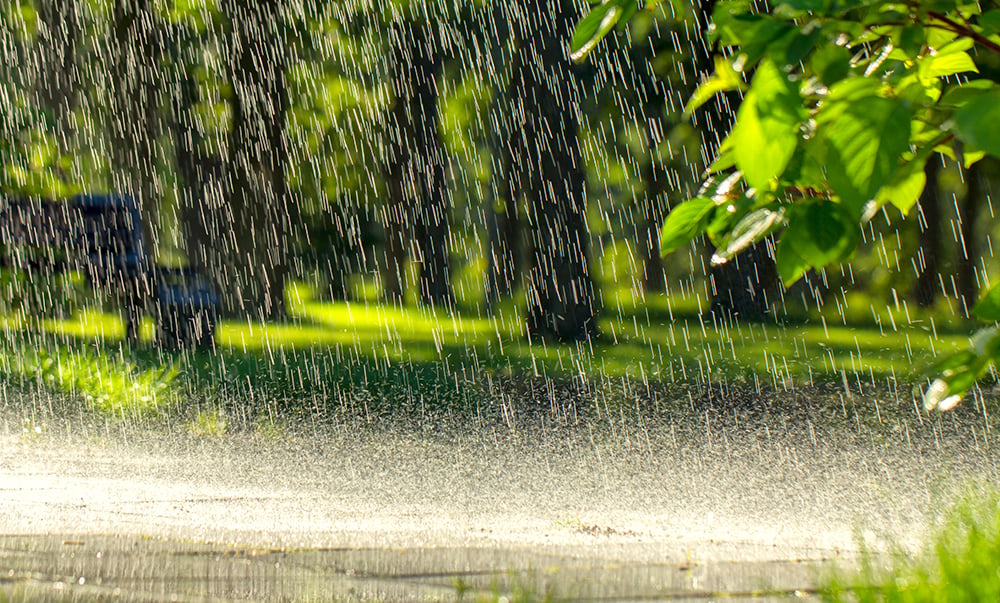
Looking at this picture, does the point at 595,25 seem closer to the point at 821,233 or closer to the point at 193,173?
the point at 821,233

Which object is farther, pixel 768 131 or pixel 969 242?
pixel 969 242

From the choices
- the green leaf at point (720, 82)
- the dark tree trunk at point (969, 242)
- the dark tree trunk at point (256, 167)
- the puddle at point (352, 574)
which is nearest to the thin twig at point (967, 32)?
the green leaf at point (720, 82)

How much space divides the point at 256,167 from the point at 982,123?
58.4ft

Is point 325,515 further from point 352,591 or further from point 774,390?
point 774,390

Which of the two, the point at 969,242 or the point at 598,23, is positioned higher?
the point at 969,242

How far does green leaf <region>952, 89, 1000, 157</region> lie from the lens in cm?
102

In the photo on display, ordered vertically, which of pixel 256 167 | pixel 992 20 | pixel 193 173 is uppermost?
pixel 256 167

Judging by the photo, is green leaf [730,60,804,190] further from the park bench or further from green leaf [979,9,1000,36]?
the park bench

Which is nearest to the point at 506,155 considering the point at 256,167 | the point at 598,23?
the point at 256,167

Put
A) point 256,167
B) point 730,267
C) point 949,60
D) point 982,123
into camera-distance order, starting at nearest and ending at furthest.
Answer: point 982,123
point 949,60
point 730,267
point 256,167

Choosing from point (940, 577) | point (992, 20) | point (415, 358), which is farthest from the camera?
point (415, 358)

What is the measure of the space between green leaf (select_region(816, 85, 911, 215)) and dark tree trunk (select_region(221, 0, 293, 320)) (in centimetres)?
1378

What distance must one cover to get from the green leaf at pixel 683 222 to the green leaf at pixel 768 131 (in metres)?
0.36

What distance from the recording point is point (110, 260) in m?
9.48
